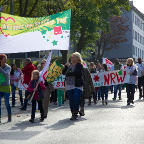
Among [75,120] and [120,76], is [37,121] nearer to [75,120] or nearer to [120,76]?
[75,120]

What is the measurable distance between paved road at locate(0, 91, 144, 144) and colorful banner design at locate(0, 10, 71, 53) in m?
2.10

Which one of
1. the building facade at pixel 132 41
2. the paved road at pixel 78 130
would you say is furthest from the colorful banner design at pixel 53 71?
the building facade at pixel 132 41

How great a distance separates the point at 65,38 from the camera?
36.7ft

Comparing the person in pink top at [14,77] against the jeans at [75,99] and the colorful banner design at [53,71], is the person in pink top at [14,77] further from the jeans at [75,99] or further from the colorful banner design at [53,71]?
the jeans at [75,99]

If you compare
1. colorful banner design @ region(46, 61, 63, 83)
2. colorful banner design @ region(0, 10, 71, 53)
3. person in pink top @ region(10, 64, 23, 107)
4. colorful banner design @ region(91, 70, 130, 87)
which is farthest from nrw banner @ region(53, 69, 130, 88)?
colorful banner design @ region(46, 61, 63, 83)

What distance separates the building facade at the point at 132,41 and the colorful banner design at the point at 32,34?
52.0 meters

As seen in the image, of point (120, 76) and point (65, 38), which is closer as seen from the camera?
point (65, 38)

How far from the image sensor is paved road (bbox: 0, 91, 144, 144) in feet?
21.4

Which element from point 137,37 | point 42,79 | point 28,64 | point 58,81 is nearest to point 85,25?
point 58,81

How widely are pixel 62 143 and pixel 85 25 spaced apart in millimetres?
25120

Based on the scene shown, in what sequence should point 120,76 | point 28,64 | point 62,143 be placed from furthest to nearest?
point 120,76
point 28,64
point 62,143

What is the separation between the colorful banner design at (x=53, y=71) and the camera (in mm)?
9906

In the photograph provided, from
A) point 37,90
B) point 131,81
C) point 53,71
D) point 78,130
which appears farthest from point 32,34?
point 131,81

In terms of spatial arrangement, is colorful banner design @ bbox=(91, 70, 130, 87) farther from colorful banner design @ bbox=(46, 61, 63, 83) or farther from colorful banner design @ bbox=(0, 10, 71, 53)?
colorful banner design @ bbox=(46, 61, 63, 83)
